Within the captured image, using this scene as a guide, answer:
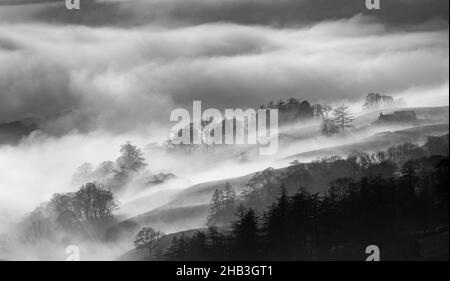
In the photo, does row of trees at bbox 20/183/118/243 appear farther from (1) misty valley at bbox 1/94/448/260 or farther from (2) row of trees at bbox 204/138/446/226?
(2) row of trees at bbox 204/138/446/226

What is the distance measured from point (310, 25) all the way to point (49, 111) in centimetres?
413

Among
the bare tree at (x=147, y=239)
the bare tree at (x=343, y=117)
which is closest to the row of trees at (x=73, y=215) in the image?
the bare tree at (x=147, y=239)

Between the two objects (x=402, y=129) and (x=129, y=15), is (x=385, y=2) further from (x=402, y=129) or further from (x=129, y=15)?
(x=129, y=15)

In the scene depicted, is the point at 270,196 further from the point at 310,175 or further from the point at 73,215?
the point at 73,215

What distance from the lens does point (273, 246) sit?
14.1 metres

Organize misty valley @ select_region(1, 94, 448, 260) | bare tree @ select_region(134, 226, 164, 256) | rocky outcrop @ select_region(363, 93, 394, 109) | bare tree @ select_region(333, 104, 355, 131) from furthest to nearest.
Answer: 1. bare tree @ select_region(333, 104, 355, 131)
2. rocky outcrop @ select_region(363, 93, 394, 109)
3. bare tree @ select_region(134, 226, 164, 256)
4. misty valley @ select_region(1, 94, 448, 260)

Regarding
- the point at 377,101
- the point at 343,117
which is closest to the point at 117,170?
the point at 343,117

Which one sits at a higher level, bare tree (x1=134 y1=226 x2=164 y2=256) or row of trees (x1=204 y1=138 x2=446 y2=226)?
row of trees (x1=204 y1=138 x2=446 y2=226)

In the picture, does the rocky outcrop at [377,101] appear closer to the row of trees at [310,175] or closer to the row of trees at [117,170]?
the row of trees at [310,175]

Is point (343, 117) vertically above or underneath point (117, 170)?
above

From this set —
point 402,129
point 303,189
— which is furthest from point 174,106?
point 402,129

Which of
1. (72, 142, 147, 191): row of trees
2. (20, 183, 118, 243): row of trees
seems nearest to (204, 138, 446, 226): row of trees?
(72, 142, 147, 191): row of trees

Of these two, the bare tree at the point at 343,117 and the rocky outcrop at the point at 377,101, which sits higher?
the rocky outcrop at the point at 377,101

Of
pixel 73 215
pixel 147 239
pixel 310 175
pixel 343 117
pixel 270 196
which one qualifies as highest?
pixel 343 117
